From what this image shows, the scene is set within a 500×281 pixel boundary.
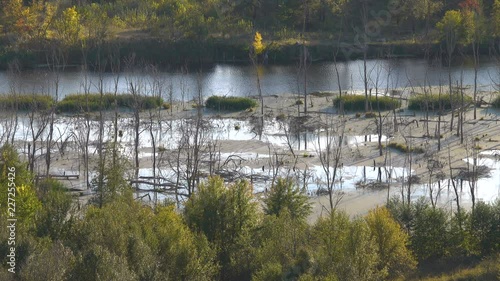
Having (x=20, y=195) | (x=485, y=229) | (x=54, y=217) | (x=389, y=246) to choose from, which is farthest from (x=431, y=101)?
(x=20, y=195)

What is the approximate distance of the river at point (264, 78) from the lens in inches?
3063

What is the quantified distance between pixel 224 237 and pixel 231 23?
69703mm

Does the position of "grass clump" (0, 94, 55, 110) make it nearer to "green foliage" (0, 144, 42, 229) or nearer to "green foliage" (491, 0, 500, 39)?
"green foliage" (0, 144, 42, 229)

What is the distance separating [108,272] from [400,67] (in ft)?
211

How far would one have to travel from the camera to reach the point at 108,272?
3116 centimetres

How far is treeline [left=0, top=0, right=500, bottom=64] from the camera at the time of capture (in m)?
98.8

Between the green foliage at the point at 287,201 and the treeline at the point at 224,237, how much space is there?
0.05m

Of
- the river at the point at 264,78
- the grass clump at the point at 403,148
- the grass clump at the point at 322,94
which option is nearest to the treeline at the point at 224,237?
the grass clump at the point at 403,148

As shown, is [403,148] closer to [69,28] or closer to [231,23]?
[69,28]

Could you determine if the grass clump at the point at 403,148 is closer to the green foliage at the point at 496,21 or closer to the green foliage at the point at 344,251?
the green foliage at the point at 344,251

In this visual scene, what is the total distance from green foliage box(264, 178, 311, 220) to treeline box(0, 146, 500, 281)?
5 centimetres

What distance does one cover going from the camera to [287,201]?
137ft

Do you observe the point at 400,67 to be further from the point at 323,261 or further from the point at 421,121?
the point at 323,261

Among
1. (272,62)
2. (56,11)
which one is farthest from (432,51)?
(56,11)
